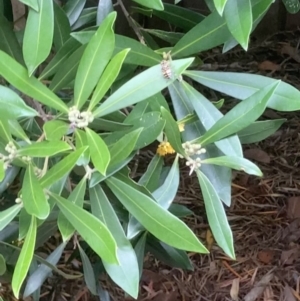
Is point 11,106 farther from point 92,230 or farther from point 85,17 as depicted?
point 85,17

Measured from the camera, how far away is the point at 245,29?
73cm

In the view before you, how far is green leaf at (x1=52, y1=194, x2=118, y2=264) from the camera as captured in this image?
2.24ft

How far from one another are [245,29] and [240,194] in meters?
1.22

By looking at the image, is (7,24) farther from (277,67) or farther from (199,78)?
(277,67)

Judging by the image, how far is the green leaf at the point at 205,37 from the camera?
2.69ft

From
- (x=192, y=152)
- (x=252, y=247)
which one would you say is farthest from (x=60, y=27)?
(x=252, y=247)

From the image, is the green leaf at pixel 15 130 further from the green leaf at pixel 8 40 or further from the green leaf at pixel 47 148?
the green leaf at pixel 8 40

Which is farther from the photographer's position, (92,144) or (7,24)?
(7,24)

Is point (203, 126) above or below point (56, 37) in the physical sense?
below

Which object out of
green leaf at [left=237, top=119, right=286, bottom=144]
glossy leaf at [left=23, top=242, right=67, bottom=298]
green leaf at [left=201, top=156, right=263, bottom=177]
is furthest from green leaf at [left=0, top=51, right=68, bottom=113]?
glossy leaf at [left=23, top=242, right=67, bottom=298]

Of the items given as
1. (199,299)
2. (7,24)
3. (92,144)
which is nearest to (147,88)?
(92,144)

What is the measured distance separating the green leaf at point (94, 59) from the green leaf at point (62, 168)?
9 cm

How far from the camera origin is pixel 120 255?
80 cm

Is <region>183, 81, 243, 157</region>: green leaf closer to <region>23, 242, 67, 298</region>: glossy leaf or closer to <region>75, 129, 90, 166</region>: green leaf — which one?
<region>75, 129, 90, 166</region>: green leaf
